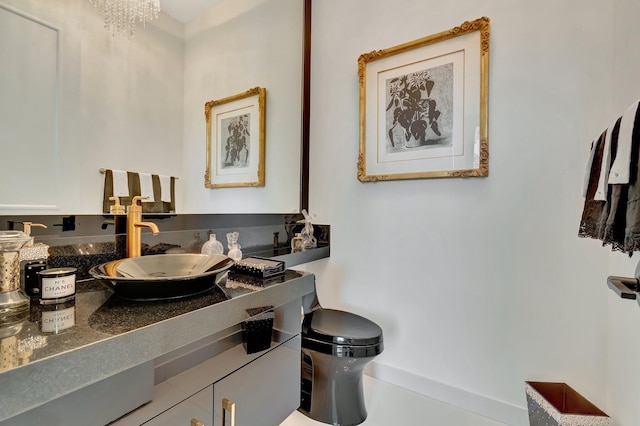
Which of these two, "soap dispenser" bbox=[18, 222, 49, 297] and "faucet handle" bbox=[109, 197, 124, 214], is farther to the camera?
"faucet handle" bbox=[109, 197, 124, 214]

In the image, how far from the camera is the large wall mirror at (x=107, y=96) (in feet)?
2.98

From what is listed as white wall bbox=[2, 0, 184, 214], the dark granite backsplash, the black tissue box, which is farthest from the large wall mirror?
the black tissue box

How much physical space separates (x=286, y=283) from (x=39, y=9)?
4.29 ft

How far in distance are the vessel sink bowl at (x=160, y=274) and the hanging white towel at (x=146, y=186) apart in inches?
12.1

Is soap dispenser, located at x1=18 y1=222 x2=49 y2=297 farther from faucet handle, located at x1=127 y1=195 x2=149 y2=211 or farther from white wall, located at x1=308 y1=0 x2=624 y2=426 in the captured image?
white wall, located at x1=308 y1=0 x2=624 y2=426

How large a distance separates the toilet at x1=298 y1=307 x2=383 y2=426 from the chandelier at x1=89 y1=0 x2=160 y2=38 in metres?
1.59

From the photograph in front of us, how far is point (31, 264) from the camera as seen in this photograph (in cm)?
84

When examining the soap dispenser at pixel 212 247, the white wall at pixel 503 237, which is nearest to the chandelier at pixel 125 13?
the soap dispenser at pixel 212 247

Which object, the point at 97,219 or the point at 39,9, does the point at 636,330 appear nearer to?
the point at 97,219

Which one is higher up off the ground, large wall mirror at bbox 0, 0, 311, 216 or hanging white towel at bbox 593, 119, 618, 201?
large wall mirror at bbox 0, 0, 311, 216

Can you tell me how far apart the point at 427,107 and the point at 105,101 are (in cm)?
160

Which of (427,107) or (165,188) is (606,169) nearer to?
(427,107)

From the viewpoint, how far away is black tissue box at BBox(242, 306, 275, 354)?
93 cm

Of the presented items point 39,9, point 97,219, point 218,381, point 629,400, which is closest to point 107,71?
point 39,9
